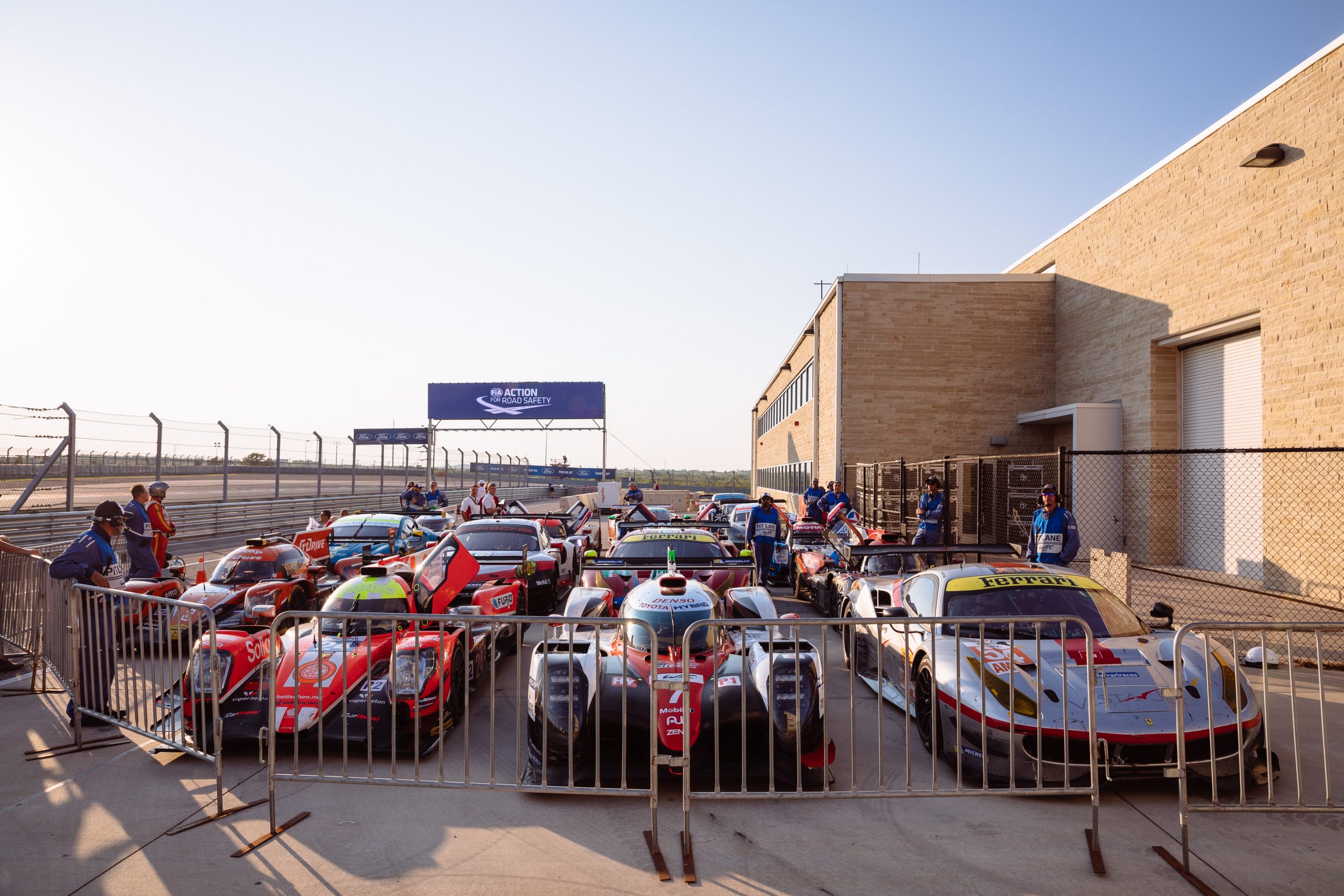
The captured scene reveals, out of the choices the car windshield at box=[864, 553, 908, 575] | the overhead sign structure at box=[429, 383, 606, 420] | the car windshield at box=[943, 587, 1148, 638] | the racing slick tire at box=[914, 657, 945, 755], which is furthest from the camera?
the overhead sign structure at box=[429, 383, 606, 420]

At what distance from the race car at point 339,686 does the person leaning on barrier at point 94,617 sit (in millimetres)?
422

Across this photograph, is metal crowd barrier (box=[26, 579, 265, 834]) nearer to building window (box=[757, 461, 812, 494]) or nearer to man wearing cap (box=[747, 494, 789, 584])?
man wearing cap (box=[747, 494, 789, 584])

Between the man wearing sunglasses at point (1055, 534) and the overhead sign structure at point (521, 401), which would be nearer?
the man wearing sunglasses at point (1055, 534)

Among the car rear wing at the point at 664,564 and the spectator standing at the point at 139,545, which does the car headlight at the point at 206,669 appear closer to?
the spectator standing at the point at 139,545

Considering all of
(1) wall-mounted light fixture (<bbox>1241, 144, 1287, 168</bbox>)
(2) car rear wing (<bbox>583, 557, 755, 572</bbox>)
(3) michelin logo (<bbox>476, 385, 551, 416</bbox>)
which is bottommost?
(2) car rear wing (<bbox>583, 557, 755, 572</bbox>)

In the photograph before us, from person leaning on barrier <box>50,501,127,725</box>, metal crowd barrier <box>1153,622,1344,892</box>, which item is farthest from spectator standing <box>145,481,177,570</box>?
metal crowd barrier <box>1153,622,1344,892</box>

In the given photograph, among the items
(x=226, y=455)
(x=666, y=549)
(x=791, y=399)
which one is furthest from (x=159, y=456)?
(x=791, y=399)

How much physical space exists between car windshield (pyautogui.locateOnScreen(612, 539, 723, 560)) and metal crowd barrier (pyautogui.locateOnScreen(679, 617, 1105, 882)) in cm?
415

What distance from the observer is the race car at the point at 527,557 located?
962 cm

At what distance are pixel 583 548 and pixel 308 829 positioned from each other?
29.0 feet

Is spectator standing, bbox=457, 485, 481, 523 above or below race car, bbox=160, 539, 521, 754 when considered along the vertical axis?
above

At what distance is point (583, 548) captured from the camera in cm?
1299

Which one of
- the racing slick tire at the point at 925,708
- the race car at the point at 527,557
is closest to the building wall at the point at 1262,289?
the racing slick tire at the point at 925,708

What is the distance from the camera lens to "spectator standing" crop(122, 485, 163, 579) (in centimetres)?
848
